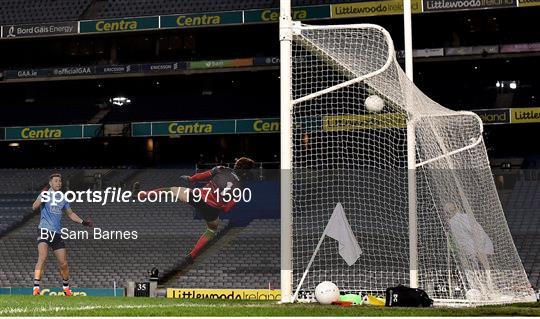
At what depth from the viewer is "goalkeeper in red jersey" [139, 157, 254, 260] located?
23844 mm

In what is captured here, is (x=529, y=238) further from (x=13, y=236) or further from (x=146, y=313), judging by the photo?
(x=146, y=313)

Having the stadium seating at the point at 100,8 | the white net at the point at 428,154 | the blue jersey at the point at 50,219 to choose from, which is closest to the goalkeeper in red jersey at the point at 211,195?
the blue jersey at the point at 50,219

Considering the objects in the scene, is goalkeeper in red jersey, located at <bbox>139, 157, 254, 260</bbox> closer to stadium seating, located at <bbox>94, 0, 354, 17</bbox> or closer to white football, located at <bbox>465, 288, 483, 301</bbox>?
stadium seating, located at <bbox>94, 0, 354, 17</bbox>

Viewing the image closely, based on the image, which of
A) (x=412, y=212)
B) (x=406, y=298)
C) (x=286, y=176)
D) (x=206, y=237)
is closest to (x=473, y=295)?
(x=412, y=212)

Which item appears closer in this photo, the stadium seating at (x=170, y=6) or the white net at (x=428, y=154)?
the white net at (x=428, y=154)

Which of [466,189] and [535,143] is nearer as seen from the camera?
[466,189]

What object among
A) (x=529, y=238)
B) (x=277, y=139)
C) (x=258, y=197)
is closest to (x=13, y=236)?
(x=258, y=197)

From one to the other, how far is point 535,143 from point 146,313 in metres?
22.2

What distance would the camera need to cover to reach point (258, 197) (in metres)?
24.6

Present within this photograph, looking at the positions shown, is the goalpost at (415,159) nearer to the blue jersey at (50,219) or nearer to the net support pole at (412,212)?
the net support pole at (412,212)

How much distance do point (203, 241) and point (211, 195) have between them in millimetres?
1294

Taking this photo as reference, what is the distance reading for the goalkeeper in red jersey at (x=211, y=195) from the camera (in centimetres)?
2384

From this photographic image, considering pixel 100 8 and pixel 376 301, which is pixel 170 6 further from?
pixel 376 301

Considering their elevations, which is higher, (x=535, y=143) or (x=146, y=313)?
(x=535, y=143)
